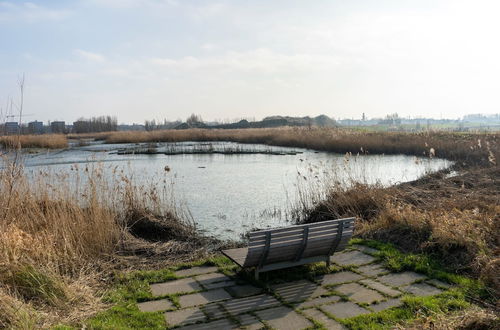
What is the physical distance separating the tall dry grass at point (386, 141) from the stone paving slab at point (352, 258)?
6418 millimetres

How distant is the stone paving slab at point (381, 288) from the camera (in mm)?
4531

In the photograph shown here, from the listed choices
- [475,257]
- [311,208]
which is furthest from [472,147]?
[475,257]

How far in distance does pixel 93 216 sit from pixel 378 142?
2191 centimetres

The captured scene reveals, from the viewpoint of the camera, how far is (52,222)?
6.12 m

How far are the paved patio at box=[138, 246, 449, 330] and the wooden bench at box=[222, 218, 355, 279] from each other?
25cm

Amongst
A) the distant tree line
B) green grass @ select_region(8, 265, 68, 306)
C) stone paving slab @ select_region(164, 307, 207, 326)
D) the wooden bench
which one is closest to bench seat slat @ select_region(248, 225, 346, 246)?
the wooden bench

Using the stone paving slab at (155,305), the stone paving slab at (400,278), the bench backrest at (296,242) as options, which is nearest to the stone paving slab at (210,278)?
the bench backrest at (296,242)

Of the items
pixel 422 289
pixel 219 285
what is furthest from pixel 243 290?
pixel 422 289

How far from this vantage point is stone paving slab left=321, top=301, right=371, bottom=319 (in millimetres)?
4047

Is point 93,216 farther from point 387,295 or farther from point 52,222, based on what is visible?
point 387,295

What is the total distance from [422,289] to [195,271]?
267 cm

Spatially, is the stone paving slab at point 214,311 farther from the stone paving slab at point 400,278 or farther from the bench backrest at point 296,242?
the stone paving slab at point 400,278

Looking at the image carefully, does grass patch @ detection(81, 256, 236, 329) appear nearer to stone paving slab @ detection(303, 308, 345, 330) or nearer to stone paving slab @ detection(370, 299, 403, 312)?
stone paving slab @ detection(303, 308, 345, 330)

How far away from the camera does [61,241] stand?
563 cm
